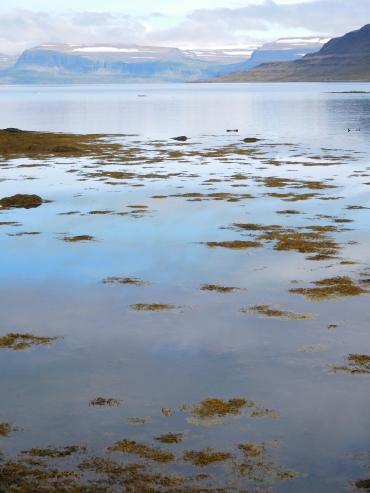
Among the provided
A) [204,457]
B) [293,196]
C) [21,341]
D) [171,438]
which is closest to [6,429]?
[171,438]

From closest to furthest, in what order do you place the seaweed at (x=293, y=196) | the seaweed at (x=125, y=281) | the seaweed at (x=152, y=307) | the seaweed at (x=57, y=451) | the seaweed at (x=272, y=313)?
the seaweed at (x=57, y=451)
the seaweed at (x=272, y=313)
the seaweed at (x=152, y=307)
the seaweed at (x=125, y=281)
the seaweed at (x=293, y=196)

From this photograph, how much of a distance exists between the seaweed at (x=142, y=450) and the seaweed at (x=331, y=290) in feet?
18.0

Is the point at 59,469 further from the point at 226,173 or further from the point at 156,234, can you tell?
the point at 226,173

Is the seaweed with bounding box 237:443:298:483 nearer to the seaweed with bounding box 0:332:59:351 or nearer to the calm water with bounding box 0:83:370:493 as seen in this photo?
the calm water with bounding box 0:83:370:493

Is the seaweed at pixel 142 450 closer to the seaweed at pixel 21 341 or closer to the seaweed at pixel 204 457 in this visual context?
the seaweed at pixel 204 457

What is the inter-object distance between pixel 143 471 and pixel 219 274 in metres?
7.09

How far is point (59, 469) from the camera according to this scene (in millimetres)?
6574

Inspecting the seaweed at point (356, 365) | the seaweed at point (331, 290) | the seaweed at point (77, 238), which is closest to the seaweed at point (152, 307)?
the seaweed at point (331, 290)

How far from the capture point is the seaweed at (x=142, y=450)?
266 inches

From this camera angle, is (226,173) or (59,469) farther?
(226,173)

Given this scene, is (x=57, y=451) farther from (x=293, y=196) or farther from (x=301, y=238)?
(x=293, y=196)

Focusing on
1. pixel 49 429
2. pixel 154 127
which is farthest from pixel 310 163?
pixel 154 127

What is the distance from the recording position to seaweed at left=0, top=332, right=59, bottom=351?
9727mm

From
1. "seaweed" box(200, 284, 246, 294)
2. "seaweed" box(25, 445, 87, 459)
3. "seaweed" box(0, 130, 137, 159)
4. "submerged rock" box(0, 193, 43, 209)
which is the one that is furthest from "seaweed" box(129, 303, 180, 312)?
"seaweed" box(0, 130, 137, 159)
